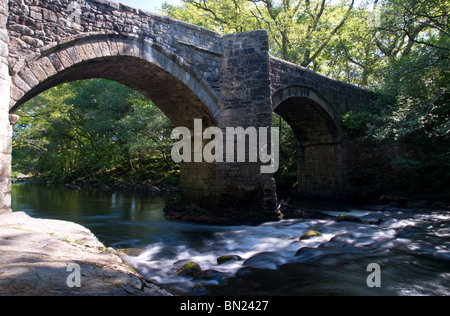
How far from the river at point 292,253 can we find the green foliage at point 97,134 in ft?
18.3

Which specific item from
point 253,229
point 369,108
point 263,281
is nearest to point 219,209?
point 253,229

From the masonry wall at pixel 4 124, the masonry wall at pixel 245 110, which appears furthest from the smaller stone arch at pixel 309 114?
the masonry wall at pixel 4 124

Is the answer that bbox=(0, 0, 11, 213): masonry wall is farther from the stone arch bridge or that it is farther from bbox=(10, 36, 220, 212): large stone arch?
bbox=(10, 36, 220, 212): large stone arch

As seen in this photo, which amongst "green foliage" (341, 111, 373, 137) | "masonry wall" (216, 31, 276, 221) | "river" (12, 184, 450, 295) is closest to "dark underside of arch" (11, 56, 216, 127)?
"masonry wall" (216, 31, 276, 221)

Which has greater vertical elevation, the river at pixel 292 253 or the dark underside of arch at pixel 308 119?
the dark underside of arch at pixel 308 119

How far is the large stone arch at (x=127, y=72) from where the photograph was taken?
17.0 feet

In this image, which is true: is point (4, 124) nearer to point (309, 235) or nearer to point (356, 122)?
point (309, 235)

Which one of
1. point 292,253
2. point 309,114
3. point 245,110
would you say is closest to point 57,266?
point 292,253

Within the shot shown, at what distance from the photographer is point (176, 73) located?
7066mm

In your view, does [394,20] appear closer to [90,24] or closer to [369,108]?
[369,108]

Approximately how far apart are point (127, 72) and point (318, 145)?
26.0 ft

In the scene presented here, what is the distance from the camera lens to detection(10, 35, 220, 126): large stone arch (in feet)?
17.0

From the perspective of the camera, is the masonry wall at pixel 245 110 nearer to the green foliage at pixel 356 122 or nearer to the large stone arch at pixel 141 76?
the large stone arch at pixel 141 76
